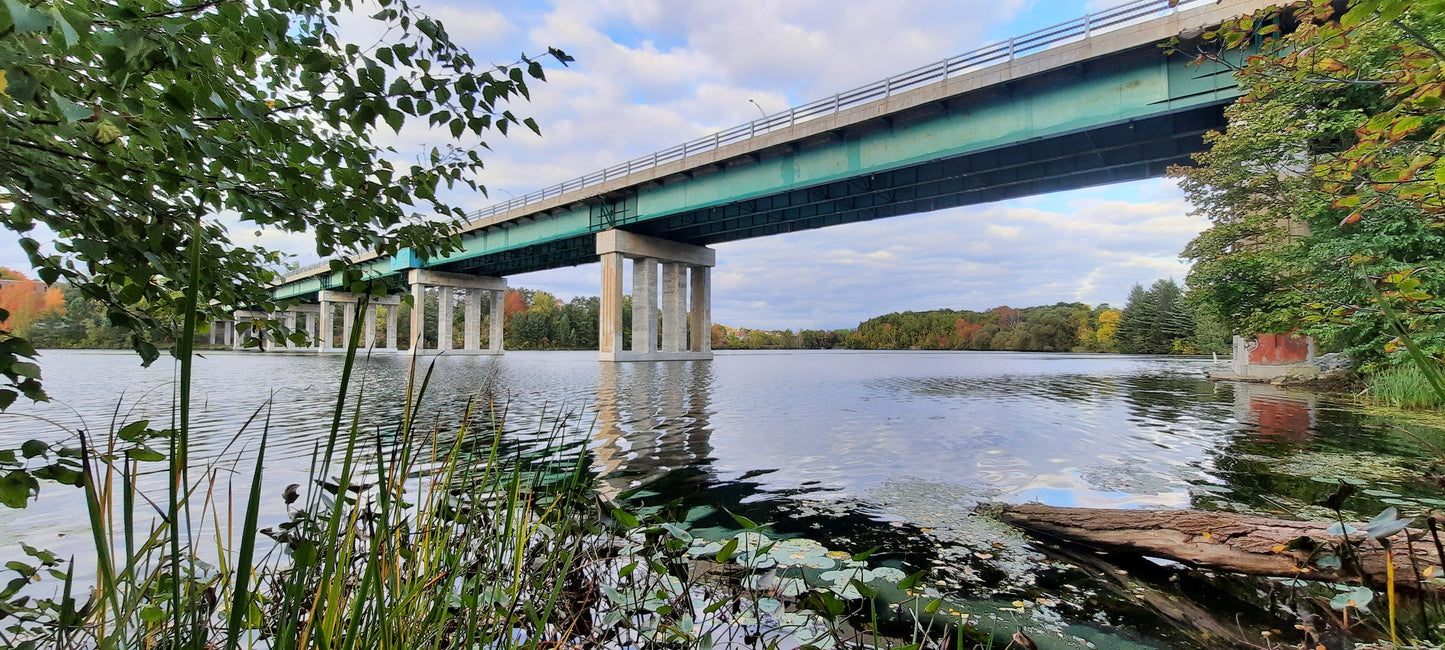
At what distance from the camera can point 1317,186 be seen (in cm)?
488

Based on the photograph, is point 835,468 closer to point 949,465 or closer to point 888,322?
point 949,465

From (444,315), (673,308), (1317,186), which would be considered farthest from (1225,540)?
(444,315)

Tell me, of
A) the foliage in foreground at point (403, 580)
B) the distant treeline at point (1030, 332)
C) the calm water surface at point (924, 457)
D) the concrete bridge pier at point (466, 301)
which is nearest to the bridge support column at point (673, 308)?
the concrete bridge pier at point (466, 301)

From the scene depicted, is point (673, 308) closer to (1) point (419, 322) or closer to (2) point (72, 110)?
(1) point (419, 322)

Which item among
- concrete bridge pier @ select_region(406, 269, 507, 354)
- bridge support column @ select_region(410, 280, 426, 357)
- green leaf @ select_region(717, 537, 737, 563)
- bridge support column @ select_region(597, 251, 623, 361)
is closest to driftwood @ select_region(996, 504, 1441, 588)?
green leaf @ select_region(717, 537, 737, 563)

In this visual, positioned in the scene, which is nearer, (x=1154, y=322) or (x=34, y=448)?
(x=34, y=448)

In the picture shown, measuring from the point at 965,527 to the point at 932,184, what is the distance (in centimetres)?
2340

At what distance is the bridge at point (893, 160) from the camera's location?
54.1 feet

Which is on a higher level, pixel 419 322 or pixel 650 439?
pixel 419 322

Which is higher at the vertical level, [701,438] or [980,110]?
[980,110]

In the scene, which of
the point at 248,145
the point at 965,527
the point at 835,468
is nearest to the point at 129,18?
the point at 248,145

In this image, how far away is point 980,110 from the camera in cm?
1948

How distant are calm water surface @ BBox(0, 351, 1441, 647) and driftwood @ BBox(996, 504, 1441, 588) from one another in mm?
228

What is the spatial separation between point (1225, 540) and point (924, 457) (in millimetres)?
4123
